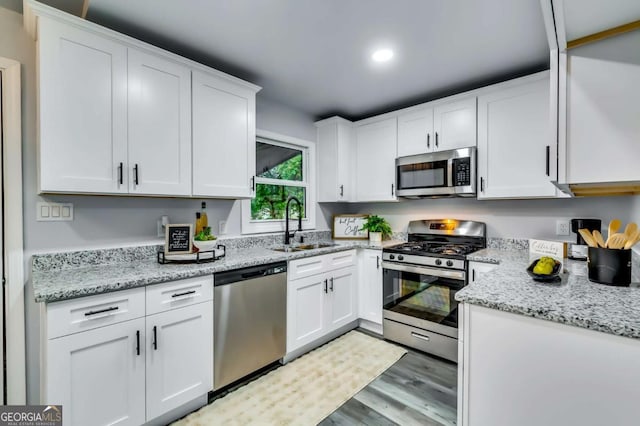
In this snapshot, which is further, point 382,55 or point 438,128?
point 438,128

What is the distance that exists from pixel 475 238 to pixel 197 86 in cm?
272

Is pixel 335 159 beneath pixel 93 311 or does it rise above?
above

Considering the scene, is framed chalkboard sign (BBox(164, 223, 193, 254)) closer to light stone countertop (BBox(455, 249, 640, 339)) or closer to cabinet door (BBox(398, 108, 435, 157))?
light stone countertop (BBox(455, 249, 640, 339))

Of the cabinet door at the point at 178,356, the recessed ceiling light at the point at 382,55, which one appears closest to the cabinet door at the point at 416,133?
the recessed ceiling light at the point at 382,55

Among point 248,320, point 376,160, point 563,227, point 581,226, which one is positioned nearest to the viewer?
point 248,320

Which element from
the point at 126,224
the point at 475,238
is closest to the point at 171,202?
the point at 126,224

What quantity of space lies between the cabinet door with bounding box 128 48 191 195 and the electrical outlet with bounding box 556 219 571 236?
9.67ft

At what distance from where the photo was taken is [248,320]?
2.08m

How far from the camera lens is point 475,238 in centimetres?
284

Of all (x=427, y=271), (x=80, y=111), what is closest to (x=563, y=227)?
(x=427, y=271)

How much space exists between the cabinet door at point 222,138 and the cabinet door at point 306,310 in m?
0.88

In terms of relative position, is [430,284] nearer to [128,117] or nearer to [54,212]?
[128,117]

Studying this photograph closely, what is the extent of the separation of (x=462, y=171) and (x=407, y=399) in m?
1.87

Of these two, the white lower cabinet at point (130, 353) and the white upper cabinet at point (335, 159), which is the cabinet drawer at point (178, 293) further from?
the white upper cabinet at point (335, 159)
